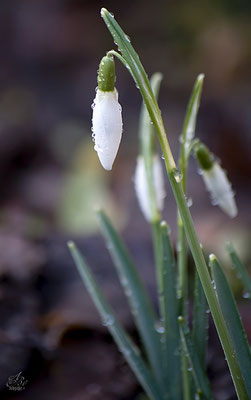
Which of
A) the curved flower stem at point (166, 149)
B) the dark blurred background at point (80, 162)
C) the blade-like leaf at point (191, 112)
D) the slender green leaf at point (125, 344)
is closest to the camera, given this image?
the curved flower stem at point (166, 149)

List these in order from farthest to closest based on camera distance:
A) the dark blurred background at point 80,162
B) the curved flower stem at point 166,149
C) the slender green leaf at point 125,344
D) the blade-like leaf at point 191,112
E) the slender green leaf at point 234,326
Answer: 1. the dark blurred background at point 80,162
2. the slender green leaf at point 125,344
3. the blade-like leaf at point 191,112
4. the slender green leaf at point 234,326
5. the curved flower stem at point 166,149

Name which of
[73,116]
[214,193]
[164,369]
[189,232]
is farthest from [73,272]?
[73,116]

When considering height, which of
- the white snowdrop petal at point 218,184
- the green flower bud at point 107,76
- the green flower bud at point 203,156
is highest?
the green flower bud at point 107,76

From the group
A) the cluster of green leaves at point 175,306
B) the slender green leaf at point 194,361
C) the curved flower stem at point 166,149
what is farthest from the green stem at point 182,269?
the curved flower stem at point 166,149

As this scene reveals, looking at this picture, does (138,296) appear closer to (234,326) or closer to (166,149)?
(234,326)

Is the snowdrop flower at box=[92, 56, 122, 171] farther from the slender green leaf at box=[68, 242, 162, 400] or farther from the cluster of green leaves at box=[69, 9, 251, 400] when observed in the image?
the slender green leaf at box=[68, 242, 162, 400]

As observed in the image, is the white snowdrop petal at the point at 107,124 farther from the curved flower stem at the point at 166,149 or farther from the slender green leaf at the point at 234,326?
the slender green leaf at the point at 234,326

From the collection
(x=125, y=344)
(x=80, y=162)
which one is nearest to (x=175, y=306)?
(x=125, y=344)
